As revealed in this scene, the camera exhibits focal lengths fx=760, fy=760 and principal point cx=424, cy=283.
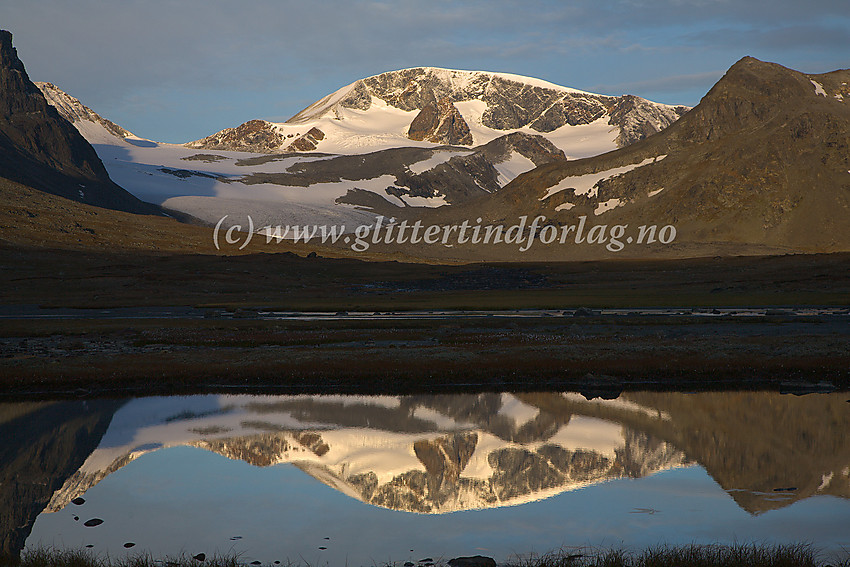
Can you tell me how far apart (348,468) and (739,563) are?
10.5m

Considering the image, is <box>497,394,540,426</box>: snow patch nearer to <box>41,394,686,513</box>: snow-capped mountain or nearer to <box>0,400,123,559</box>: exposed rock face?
<box>41,394,686,513</box>: snow-capped mountain

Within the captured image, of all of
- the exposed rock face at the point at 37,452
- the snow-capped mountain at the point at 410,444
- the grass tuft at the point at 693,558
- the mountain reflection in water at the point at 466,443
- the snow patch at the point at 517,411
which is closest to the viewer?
the grass tuft at the point at 693,558

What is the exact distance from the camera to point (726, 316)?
51625mm

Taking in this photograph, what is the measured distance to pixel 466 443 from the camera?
21.8 m

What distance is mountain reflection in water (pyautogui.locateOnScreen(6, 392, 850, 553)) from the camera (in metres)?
17.4

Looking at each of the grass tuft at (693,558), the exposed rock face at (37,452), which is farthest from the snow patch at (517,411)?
the exposed rock face at (37,452)

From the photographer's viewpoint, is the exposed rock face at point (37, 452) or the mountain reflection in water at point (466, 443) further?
the mountain reflection in water at point (466, 443)

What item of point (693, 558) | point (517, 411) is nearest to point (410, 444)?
point (517, 411)

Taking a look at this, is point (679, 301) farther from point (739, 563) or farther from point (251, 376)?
point (739, 563)

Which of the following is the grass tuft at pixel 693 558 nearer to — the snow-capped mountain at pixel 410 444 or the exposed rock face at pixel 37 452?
the snow-capped mountain at pixel 410 444

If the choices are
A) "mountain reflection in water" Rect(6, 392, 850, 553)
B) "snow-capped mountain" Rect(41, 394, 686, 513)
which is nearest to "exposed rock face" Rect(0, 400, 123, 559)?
"mountain reflection in water" Rect(6, 392, 850, 553)

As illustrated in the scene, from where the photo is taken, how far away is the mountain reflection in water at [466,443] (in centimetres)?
1739

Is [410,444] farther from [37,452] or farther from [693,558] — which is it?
[693,558]

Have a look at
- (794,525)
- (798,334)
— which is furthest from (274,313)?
(794,525)
